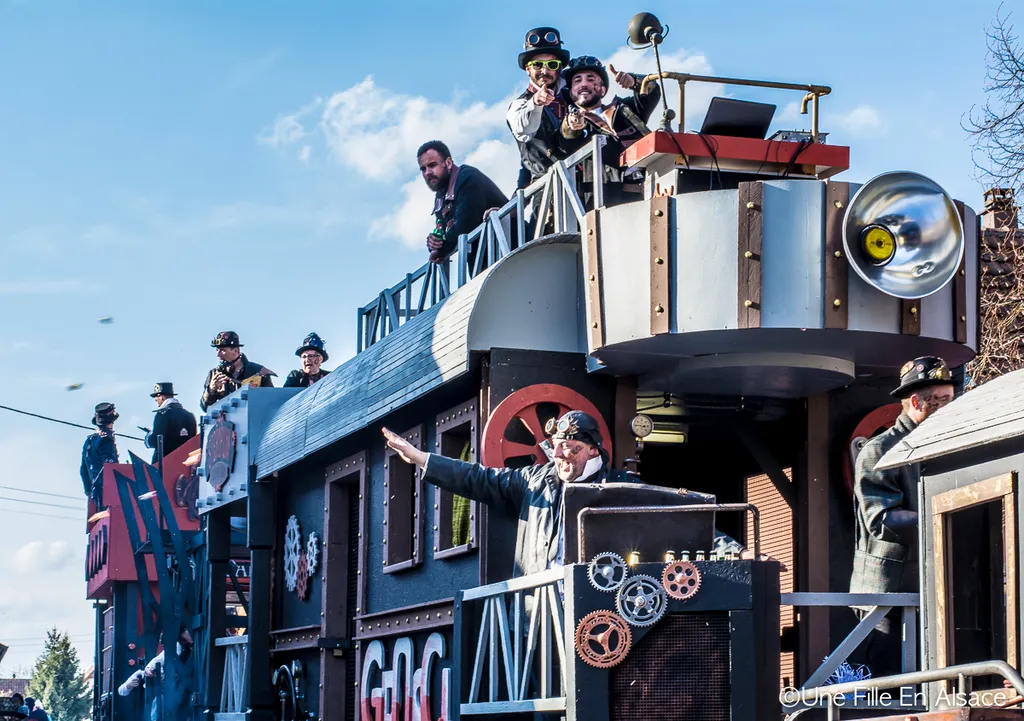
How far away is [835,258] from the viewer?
37.4 ft

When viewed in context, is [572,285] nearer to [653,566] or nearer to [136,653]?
[653,566]

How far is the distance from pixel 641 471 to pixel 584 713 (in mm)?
6300

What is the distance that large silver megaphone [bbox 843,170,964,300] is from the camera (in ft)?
37.4

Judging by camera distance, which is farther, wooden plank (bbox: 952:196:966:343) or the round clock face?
the round clock face

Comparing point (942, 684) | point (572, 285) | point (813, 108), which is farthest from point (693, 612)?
point (813, 108)

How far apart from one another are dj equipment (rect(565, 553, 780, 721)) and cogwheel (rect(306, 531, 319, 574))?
7805 mm

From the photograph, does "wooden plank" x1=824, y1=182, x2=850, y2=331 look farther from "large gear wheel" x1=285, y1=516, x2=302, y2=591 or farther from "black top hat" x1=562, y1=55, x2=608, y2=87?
"large gear wheel" x1=285, y1=516, x2=302, y2=591

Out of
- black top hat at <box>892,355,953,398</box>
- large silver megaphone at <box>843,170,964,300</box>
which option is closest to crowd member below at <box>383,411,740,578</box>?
black top hat at <box>892,355,953,398</box>

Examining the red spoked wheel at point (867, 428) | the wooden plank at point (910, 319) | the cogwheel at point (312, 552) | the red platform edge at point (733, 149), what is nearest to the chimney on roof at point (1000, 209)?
the red spoked wheel at point (867, 428)

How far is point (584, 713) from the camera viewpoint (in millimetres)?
9398

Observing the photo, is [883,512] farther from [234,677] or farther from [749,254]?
[234,677]

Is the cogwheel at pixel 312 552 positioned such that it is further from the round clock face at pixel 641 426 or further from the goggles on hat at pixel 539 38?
the goggles on hat at pixel 539 38

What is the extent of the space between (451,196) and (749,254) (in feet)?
14.3

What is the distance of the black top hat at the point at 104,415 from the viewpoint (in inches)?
1255
